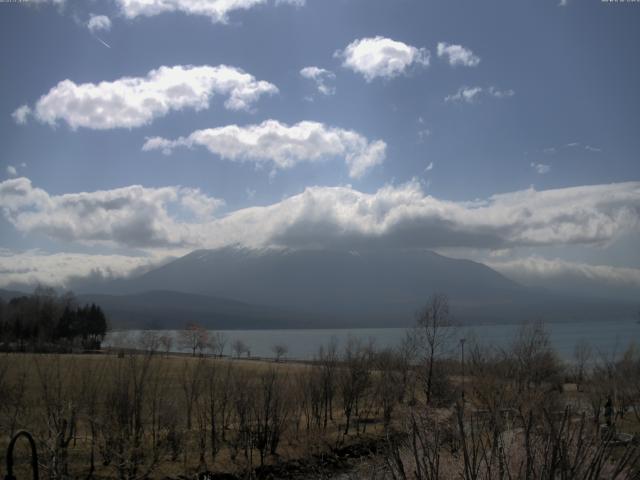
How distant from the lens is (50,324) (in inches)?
4820

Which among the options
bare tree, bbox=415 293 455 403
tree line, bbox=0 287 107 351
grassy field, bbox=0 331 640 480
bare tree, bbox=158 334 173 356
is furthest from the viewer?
bare tree, bbox=158 334 173 356

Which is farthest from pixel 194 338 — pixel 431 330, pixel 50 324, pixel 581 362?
pixel 581 362

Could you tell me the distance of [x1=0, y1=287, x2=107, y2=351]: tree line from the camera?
11394cm

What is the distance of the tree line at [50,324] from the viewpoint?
11394 cm

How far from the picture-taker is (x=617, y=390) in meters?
43.4

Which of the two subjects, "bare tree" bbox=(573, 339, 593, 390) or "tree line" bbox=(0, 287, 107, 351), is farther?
"tree line" bbox=(0, 287, 107, 351)

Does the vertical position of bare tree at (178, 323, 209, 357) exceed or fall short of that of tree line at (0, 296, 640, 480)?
it falls short

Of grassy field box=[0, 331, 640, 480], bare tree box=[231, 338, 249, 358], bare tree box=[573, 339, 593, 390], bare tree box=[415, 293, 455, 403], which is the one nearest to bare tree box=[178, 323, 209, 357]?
bare tree box=[231, 338, 249, 358]

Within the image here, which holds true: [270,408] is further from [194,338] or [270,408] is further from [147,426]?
[194,338]

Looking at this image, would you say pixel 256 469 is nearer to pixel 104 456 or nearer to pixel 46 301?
pixel 104 456

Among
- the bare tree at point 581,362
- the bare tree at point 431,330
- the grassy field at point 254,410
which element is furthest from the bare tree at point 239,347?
the grassy field at point 254,410

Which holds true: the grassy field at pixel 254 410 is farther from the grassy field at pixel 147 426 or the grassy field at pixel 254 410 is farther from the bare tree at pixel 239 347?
the bare tree at pixel 239 347

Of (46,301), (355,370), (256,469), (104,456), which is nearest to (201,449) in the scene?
(256,469)

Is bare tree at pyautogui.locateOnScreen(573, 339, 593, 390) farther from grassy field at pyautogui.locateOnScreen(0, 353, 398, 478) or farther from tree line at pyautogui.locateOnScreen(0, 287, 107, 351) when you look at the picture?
tree line at pyautogui.locateOnScreen(0, 287, 107, 351)
